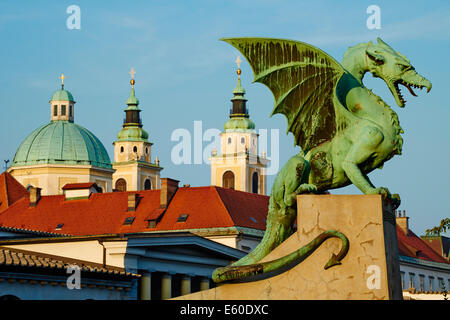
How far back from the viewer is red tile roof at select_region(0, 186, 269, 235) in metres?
70.4

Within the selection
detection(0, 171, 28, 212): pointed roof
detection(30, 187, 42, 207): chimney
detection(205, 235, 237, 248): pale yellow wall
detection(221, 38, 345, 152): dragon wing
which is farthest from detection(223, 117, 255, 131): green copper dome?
detection(221, 38, 345, 152): dragon wing

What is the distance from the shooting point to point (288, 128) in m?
17.8

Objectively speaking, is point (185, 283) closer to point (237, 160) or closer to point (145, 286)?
point (145, 286)

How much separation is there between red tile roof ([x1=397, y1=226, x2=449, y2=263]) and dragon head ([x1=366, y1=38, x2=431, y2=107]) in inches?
2569

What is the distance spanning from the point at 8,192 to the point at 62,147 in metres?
22.8

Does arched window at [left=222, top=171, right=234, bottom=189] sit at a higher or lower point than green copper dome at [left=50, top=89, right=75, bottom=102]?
lower

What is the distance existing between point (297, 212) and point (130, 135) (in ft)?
429

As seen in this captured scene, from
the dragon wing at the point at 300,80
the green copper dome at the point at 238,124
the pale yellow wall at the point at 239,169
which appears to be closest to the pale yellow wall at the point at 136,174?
the pale yellow wall at the point at 239,169

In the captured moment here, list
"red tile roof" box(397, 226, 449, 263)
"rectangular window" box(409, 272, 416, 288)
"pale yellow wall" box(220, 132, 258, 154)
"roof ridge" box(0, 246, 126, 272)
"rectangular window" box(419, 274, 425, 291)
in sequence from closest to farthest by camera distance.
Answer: "roof ridge" box(0, 246, 126, 272) < "rectangular window" box(409, 272, 416, 288) < "rectangular window" box(419, 274, 425, 291) < "red tile roof" box(397, 226, 449, 263) < "pale yellow wall" box(220, 132, 258, 154)

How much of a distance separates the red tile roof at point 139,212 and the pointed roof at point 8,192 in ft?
35.5

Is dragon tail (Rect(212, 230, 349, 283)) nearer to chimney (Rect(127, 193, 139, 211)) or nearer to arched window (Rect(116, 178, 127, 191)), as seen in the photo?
chimney (Rect(127, 193, 139, 211))

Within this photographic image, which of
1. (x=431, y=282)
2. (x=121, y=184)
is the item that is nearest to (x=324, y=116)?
(x=431, y=282)
